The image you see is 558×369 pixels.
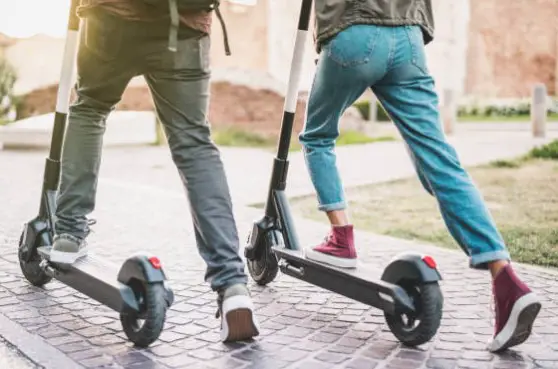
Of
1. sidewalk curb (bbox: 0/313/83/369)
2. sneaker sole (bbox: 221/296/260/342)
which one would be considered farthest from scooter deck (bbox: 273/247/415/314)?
sidewalk curb (bbox: 0/313/83/369)

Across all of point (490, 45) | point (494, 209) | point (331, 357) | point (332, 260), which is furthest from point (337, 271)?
point (490, 45)

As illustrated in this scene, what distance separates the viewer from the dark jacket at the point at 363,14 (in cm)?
287

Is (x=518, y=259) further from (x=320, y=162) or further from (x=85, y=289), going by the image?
(x=85, y=289)

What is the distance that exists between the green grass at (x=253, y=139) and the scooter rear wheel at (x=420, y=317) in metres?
11.4

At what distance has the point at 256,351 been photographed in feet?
9.55

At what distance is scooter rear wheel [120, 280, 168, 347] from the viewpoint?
9.25 ft

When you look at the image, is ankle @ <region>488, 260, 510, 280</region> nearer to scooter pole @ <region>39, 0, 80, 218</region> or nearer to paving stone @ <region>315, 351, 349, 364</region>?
paving stone @ <region>315, 351, 349, 364</region>

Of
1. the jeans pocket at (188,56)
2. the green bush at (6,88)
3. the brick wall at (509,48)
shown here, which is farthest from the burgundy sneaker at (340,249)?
the brick wall at (509,48)

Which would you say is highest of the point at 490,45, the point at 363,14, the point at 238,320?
the point at 490,45

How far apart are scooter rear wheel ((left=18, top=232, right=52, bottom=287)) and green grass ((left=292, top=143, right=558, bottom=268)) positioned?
258 centimetres

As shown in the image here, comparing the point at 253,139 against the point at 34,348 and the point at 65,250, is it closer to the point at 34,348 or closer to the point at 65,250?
Answer: the point at 65,250

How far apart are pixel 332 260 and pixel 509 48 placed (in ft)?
98.5

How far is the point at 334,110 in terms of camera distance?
10.2 ft

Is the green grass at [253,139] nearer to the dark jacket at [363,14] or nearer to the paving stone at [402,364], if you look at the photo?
the dark jacket at [363,14]
